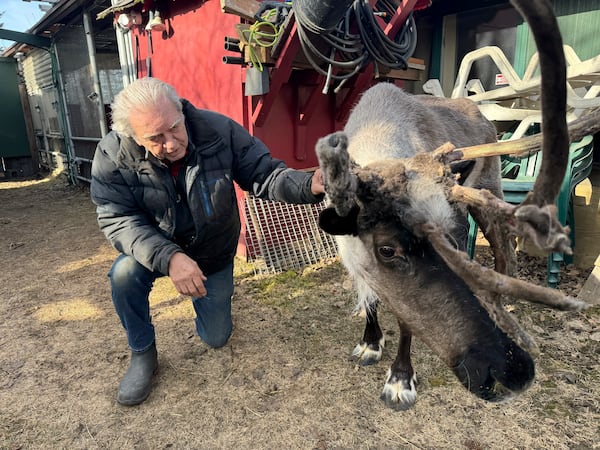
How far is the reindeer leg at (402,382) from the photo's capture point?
2715mm

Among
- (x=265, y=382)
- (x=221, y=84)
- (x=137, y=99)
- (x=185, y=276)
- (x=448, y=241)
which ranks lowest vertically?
(x=265, y=382)

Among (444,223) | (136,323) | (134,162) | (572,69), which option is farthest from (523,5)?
(572,69)

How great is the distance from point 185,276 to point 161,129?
0.86 m

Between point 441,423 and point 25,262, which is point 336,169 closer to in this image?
point 441,423

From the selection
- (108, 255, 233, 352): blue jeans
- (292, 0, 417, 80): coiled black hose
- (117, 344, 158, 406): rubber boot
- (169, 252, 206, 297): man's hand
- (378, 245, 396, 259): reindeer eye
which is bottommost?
(117, 344, 158, 406): rubber boot

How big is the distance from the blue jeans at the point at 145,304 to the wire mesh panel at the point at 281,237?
4.53 feet

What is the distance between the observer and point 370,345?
128 inches

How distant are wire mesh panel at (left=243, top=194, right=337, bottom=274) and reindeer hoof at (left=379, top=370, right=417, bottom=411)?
215 cm

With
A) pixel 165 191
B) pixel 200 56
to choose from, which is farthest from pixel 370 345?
pixel 200 56

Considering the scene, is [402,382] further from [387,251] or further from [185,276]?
[185,276]

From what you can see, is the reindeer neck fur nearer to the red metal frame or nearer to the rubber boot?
the red metal frame

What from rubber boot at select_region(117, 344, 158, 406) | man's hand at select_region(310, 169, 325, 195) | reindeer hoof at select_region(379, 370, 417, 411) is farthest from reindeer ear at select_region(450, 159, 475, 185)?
rubber boot at select_region(117, 344, 158, 406)

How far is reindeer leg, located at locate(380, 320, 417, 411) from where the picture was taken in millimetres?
2715

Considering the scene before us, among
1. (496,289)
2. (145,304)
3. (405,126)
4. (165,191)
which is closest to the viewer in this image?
(496,289)
